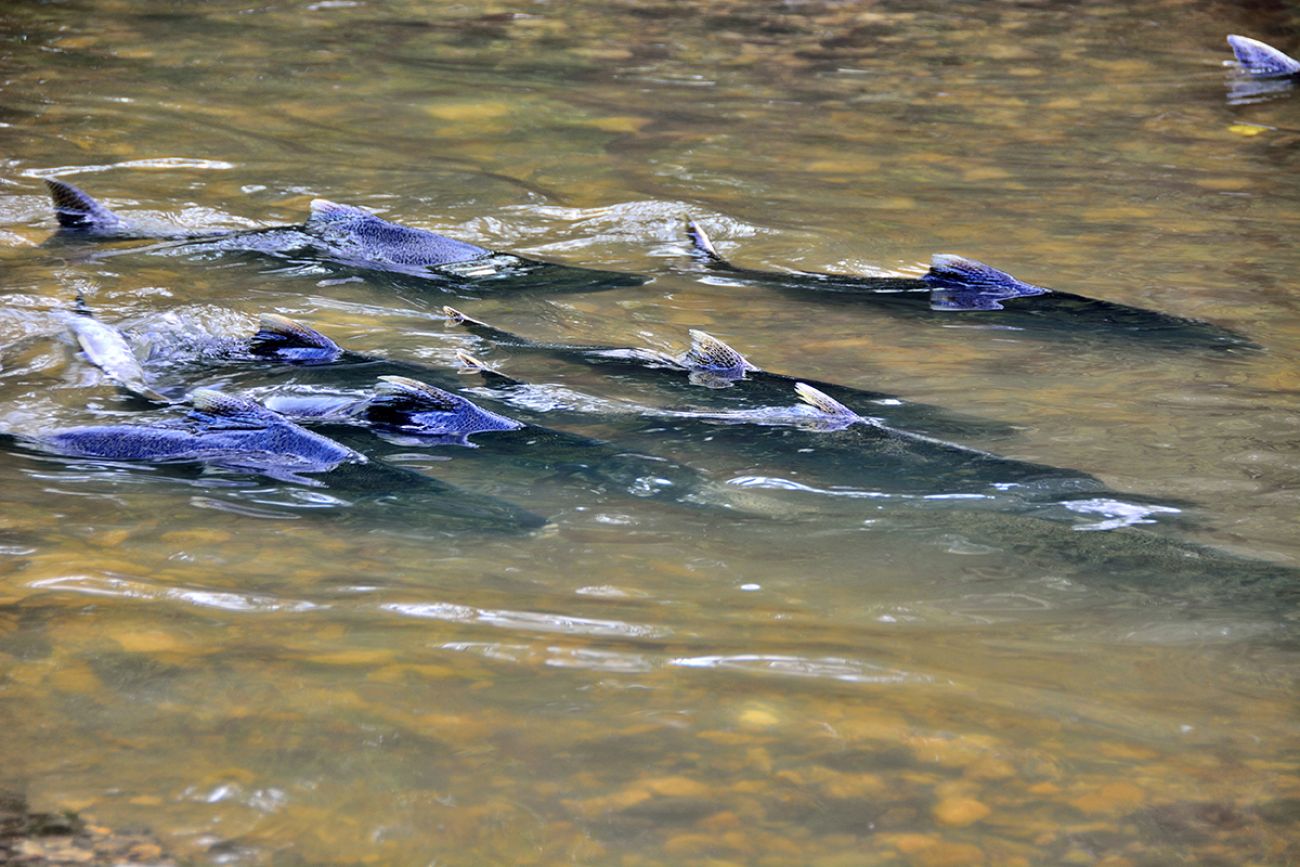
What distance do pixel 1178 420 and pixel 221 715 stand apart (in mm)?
3090

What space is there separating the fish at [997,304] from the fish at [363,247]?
80 cm

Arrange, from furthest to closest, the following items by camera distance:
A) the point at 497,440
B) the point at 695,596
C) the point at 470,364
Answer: the point at 470,364 → the point at 497,440 → the point at 695,596

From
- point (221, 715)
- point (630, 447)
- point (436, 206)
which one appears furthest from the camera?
point (436, 206)

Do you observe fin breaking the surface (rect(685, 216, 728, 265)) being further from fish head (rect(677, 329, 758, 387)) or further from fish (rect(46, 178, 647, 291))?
fish head (rect(677, 329, 758, 387))

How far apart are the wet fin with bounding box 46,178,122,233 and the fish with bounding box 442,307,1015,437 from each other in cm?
234

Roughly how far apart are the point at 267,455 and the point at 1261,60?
8.74 metres

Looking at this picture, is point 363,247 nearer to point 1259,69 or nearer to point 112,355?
point 112,355

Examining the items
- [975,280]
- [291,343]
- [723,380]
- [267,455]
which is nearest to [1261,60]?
[975,280]

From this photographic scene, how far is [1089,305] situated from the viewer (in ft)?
17.5

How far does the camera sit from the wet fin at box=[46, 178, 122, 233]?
6.20 m

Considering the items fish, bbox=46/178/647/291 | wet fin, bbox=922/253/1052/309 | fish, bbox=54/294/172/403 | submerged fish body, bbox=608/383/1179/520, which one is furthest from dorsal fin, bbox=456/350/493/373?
wet fin, bbox=922/253/1052/309

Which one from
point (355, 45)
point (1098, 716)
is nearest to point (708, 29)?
point (355, 45)

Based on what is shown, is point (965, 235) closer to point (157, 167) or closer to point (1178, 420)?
point (1178, 420)

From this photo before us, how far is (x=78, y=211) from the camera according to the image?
6273 mm
